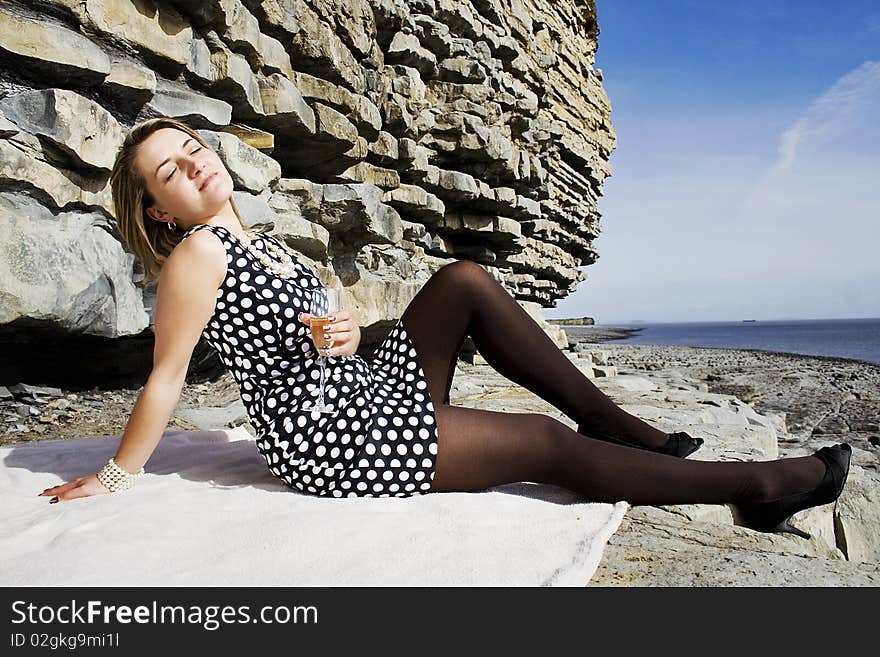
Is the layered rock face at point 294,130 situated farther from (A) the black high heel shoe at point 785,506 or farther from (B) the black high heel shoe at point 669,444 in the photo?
(A) the black high heel shoe at point 785,506

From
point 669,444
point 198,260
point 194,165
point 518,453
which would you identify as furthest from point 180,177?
point 669,444

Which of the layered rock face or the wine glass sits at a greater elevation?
the layered rock face

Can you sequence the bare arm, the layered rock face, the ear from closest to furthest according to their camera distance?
the bare arm, the ear, the layered rock face

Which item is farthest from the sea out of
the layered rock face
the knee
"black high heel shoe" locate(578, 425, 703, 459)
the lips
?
the lips

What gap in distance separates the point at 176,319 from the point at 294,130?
115 inches

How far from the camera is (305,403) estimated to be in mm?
1881

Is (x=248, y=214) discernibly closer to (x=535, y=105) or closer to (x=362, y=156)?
(x=362, y=156)

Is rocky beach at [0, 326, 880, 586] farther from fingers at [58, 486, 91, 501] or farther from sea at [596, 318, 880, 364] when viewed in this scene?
sea at [596, 318, 880, 364]

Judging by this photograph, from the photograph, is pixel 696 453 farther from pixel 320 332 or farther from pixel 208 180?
pixel 208 180

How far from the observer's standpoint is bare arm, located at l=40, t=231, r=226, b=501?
5.86 ft

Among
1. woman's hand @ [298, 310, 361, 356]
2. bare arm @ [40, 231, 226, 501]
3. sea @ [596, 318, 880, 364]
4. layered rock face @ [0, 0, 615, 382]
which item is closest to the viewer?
bare arm @ [40, 231, 226, 501]

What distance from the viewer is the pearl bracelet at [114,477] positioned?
6.17 feet

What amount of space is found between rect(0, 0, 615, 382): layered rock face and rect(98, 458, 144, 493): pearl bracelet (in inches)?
42.8
